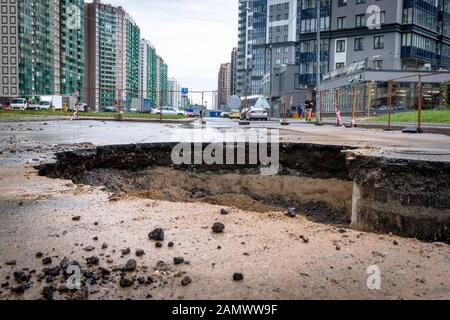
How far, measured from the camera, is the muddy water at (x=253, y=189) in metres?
7.12

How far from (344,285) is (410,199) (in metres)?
3.05

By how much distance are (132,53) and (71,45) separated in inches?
891

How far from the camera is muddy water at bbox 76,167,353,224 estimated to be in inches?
281

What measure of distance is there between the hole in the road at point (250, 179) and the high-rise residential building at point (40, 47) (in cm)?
7858

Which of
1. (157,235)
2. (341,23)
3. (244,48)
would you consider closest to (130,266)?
(157,235)

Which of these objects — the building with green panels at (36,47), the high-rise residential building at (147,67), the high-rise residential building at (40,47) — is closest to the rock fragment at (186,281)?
the high-rise residential building at (40,47)

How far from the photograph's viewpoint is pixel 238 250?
2.63 meters

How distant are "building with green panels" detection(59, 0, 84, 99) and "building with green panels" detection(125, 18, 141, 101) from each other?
45.5 feet

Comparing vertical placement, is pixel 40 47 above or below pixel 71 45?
below

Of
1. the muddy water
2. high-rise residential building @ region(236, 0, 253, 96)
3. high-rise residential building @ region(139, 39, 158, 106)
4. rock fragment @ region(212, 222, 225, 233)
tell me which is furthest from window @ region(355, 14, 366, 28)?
high-rise residential building @ region(139, 39, 158, 106)

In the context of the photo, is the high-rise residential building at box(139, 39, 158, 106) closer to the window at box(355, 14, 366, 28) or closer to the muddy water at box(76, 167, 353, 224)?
the window at box(355, 14, 366, 28)

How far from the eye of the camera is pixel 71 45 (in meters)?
119

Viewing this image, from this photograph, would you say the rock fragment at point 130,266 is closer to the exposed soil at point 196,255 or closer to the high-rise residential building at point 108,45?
the exposed soil at point 196,255

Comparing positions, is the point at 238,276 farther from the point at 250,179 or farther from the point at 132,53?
the point at 132,53
